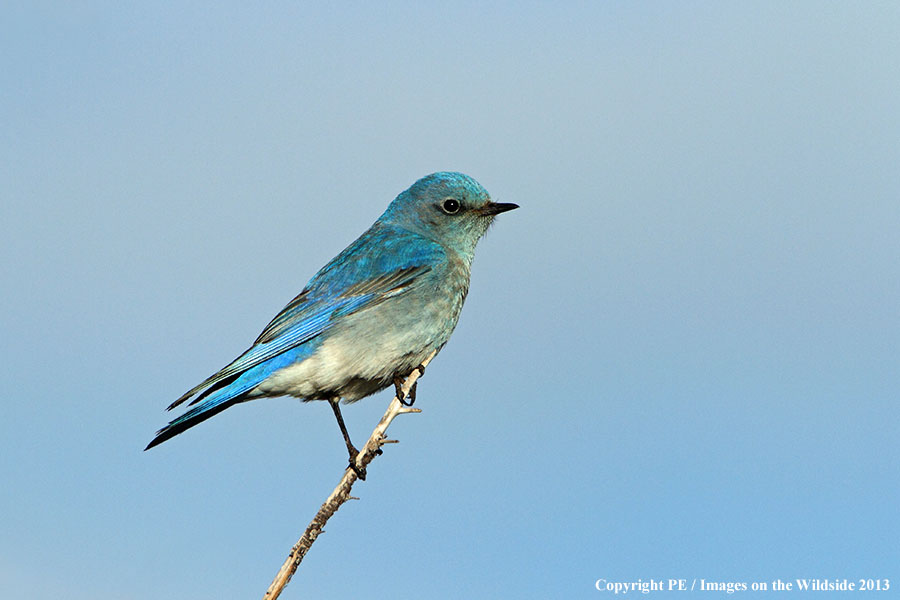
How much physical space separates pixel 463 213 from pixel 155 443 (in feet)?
11.9

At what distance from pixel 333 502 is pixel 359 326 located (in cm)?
223

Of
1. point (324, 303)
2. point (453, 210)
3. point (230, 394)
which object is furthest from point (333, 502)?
point (453, 210)

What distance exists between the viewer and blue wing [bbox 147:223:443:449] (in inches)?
282

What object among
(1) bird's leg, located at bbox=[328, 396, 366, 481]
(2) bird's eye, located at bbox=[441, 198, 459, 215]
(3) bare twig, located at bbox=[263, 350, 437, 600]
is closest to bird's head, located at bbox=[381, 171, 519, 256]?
(2) bird's eye, located at bbox=[441, 198, 459, 215]

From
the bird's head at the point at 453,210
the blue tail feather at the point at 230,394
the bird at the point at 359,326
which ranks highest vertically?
the bird's head at the point at 453,210

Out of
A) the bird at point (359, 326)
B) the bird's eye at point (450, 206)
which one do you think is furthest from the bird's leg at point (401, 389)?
the bird's eye at point (450, 206)

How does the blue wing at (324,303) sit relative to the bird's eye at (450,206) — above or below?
below

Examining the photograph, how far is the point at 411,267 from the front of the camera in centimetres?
820

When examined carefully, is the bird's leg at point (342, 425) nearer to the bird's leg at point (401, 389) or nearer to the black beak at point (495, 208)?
the bird's leg at point (401, 389)

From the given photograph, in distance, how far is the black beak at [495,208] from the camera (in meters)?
8.81

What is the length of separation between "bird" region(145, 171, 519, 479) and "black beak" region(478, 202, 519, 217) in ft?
0.08

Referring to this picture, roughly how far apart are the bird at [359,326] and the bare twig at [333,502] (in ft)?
3.49

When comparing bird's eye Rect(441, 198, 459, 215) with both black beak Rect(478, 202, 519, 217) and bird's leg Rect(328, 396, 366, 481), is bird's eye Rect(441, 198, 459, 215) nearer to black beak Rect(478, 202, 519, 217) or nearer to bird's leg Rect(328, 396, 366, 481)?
black beak Rect(478, 202, 519, 217)

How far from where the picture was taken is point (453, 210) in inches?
349
